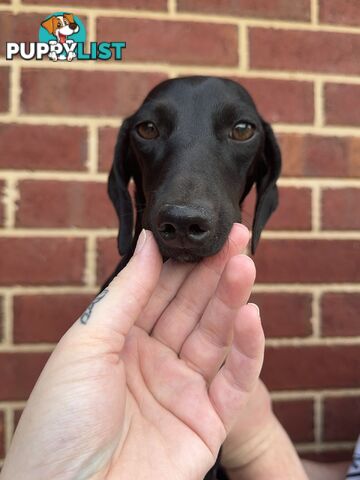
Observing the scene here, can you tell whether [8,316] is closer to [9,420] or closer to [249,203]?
[9,420]

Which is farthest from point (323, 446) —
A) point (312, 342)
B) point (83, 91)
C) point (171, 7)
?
point (171, 7)

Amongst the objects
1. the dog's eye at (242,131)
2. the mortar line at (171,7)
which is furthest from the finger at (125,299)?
the mortar line at (171,7)

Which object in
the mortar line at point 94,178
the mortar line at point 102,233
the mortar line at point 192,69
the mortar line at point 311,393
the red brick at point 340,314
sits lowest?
the mortar line at point 311,393

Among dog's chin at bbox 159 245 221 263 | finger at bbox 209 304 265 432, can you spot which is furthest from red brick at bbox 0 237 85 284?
finger at bbox 209 304 265 432

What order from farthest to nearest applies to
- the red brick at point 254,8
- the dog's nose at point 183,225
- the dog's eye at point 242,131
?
the red brick at point 254,8 → the dog's eye at point 242,131 → the dog's nose at point 183,225

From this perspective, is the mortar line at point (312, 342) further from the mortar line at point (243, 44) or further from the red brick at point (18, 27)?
the red brick at point (18, 27)

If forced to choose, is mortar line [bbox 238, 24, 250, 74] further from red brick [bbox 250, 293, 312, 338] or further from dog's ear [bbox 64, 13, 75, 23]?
red brick [bbox 250, 293, 312, 338]
